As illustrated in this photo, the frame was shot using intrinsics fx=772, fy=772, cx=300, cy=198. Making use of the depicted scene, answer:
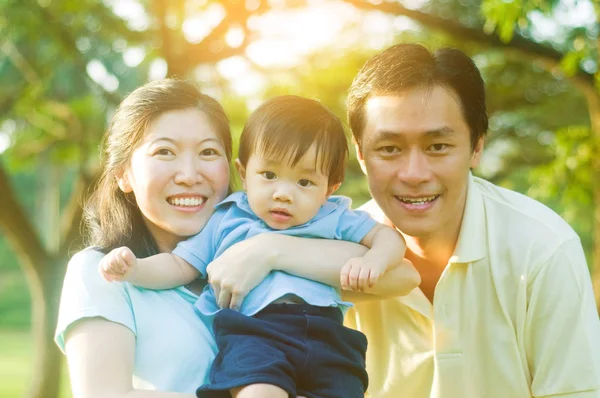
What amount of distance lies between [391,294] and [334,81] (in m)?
9.59

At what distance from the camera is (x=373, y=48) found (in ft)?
42.3

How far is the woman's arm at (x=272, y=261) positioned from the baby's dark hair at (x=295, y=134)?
0.26 metres

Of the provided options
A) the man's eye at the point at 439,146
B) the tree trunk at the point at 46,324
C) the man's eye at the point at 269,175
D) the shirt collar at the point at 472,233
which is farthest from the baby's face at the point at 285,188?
the tree trunk at the point at 46,324

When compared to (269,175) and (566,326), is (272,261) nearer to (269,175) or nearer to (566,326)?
(269,175)

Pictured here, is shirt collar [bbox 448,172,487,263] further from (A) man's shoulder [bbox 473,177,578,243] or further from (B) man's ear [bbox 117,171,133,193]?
(B) man's ear [bbox 117,171,133,193]

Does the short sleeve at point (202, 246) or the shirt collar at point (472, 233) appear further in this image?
the shirt collar at point (472, 233)

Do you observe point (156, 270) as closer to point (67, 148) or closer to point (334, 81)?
point (67, 148)

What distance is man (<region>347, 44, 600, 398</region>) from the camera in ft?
10.2

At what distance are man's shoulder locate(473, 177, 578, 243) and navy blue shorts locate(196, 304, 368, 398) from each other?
3.69 ft

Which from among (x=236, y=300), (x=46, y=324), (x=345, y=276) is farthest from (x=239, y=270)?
(x=46, y=324)

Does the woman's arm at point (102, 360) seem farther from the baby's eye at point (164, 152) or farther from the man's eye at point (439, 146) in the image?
the man's eye at point (439, 146)

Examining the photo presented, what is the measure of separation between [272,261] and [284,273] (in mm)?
70

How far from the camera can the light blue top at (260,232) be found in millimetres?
2502

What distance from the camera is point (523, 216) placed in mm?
3301
